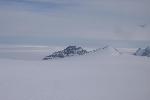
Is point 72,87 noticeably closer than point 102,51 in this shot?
Yes

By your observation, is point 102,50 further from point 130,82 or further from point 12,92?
point 12,92

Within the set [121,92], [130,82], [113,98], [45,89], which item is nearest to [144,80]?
[130,82]

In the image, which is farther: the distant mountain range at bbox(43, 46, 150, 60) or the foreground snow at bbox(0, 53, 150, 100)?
the distant mountain range at bbox(43, 46, 150, 60)

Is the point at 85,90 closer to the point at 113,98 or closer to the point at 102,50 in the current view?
the point at 113,98

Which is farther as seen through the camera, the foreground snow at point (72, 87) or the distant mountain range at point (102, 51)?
the distant mountain range at point (102, 51)

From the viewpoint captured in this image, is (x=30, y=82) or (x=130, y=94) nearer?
(x=130, y=94)

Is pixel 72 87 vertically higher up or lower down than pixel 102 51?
higher up

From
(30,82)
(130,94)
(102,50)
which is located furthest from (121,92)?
(102,50)

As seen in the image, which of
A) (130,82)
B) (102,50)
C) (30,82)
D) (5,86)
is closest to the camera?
(5,86)

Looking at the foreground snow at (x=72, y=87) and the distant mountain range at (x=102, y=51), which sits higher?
the foreground snow at (x=72, y=87)

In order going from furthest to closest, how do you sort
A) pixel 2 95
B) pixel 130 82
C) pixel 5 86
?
pixel 130 82
pixel 5 86
pixel 2 95

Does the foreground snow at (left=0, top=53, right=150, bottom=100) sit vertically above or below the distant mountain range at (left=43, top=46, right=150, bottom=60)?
above
